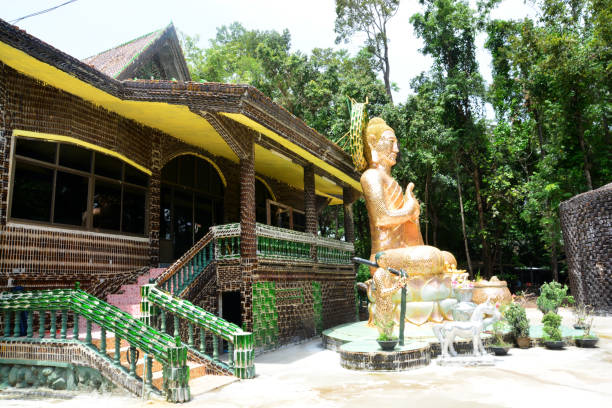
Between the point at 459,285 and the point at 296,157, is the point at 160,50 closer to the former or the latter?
the point at 296,157

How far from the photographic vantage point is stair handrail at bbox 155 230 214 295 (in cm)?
806

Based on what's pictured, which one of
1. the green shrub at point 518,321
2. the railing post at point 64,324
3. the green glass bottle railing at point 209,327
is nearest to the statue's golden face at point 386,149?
the green shrub at point 518,321

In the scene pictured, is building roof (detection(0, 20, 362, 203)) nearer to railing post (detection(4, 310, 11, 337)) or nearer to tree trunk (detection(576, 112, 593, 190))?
railing post (detection(4, 310, 11, 337))

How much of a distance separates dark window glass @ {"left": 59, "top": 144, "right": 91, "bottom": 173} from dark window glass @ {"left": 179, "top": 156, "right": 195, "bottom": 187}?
9.40ft

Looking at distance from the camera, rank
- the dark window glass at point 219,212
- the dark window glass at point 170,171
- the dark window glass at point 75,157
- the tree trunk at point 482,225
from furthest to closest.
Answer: the tree trunk at point 482,225, the dark window glass at point 219,212, the dark window glass at point 170,171, the dark window glass at point 75,157

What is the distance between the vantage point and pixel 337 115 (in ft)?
69.5

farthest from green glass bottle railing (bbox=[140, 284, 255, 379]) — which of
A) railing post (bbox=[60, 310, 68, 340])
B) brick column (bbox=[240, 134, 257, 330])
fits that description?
brick column (bbox=[240, 134, 257, 330])

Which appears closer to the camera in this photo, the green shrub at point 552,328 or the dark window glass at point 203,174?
the green shrub at point 552,328

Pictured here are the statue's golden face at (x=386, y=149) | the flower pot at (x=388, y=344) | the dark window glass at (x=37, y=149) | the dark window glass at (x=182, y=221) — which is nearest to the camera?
the flower pot at (x=388, y=344)

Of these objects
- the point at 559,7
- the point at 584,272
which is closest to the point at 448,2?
the point at 559,7

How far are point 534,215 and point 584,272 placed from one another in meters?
7.49

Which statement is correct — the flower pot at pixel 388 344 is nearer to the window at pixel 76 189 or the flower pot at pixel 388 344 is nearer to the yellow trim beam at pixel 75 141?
the window at pixel 76 189

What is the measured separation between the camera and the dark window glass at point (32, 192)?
7.38 metres

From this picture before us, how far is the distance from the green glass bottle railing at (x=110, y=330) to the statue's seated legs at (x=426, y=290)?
5221 millimetres
